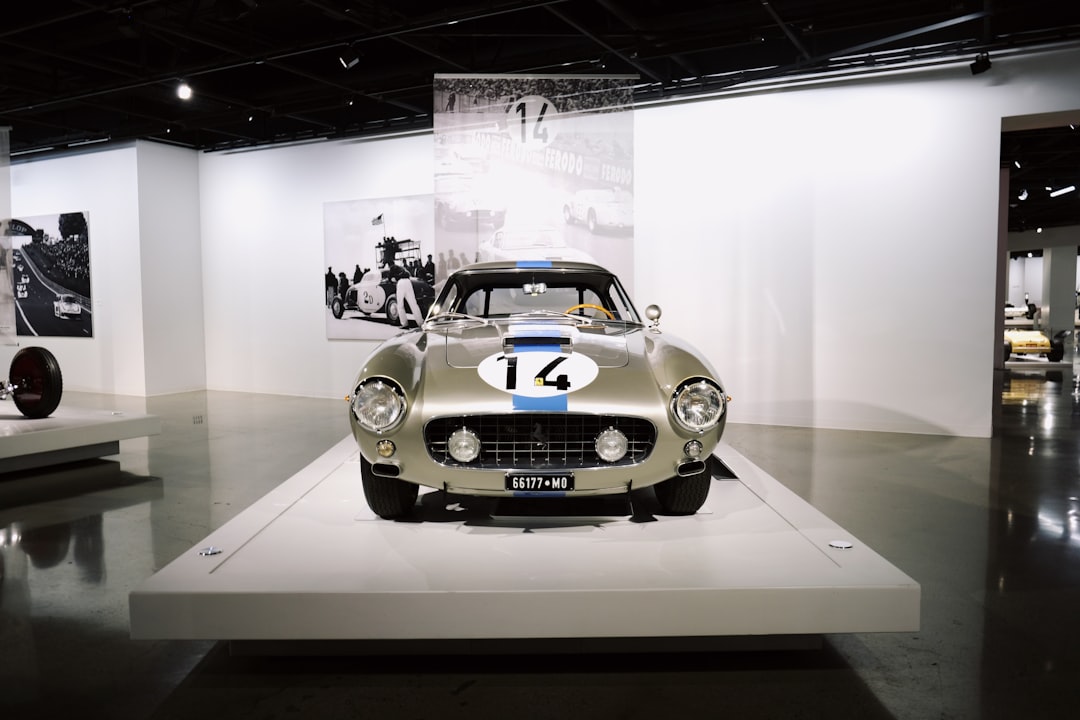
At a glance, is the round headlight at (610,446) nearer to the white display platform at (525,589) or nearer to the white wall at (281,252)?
the white display platform at (525,589)

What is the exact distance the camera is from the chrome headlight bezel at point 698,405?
2.68 m

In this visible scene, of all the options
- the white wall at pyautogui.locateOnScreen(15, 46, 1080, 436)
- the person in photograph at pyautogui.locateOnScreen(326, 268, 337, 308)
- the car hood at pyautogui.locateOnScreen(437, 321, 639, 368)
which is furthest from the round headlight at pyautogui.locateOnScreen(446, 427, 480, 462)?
the person in photograph at pyautogui.locateOnScreen(326, 268, 337, 308)

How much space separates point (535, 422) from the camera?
8.59ft

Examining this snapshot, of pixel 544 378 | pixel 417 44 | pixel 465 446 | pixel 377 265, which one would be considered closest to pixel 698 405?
pixel 544 378

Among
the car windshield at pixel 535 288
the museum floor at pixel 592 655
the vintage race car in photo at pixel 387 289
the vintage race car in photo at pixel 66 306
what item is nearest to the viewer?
the museum floor at pixel 592 655

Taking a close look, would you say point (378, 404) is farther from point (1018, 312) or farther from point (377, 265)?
point (1018, 312)

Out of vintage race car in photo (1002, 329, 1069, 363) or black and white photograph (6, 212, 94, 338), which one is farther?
vintage race car in photo (1002, 329, 1069, 363)

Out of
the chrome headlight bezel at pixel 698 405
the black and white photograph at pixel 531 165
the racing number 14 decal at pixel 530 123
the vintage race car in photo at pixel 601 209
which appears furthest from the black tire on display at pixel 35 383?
the chrome headlight bezel at pixel 698 405

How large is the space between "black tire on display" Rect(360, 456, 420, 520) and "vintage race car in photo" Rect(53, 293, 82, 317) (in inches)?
378

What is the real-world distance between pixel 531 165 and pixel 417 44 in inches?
62.3

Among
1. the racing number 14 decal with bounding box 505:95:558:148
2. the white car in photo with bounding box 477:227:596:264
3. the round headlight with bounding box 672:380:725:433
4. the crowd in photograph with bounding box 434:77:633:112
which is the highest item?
the crowd in photograph with bounding box 434:77:633:112

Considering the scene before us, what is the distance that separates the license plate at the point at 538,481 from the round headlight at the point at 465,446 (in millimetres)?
142

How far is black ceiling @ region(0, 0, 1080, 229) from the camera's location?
20.6ft

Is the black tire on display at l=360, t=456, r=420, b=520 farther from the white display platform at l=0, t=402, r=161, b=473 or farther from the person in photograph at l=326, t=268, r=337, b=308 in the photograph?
the person in photograph at l=326, t=268, r=337, b=308
